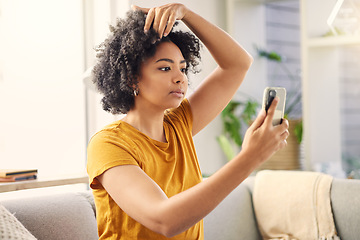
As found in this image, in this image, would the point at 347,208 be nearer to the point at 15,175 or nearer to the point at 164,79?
the point at 164,79

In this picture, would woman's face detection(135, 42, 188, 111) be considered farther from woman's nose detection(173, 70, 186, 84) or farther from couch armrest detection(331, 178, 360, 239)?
couch armrest detection(331, 178, 360, 239)

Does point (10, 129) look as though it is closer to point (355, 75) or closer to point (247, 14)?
point (247, 14)

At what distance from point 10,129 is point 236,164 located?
6.77 ft

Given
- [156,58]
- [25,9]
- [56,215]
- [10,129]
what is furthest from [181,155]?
[25,9]

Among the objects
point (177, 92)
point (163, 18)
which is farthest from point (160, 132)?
point (163, 18)

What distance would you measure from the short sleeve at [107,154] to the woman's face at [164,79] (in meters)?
0.15

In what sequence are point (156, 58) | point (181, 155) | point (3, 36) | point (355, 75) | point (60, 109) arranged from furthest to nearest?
point (355, 75) < point (60, 109) < point (3, 36) < point (181, 155) < point (156, 58)

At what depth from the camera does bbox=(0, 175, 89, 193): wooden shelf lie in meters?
1.97

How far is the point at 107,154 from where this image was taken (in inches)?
46.9

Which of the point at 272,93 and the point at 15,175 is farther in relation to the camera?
the point at 15,175

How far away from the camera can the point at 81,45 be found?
3164mm

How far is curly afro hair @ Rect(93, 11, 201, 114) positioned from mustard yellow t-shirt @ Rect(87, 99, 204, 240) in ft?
0.35

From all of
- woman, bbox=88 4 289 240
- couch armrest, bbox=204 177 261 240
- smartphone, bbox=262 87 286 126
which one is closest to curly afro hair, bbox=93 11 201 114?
woman, bbox=88 4 289 240

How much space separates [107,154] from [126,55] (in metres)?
0.31
